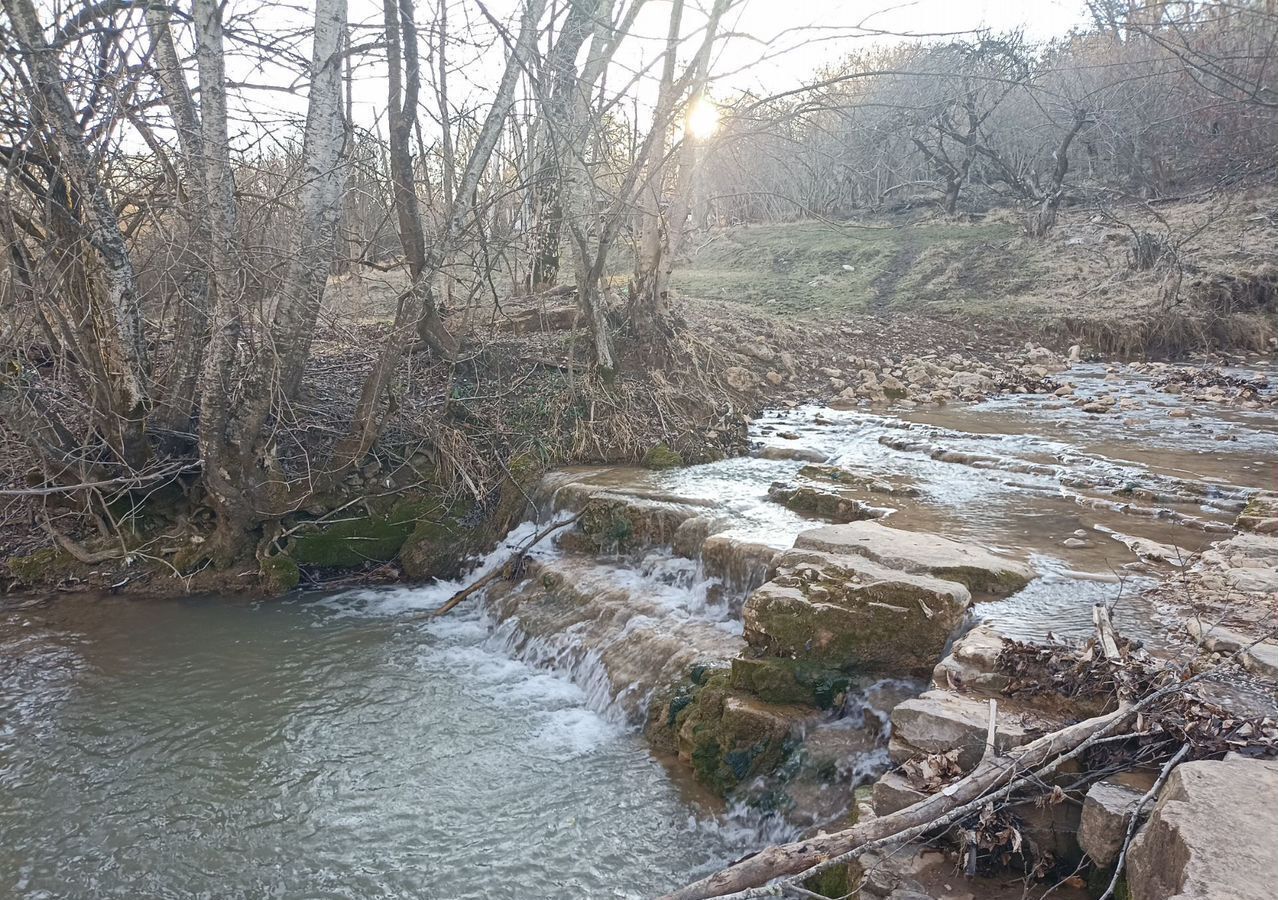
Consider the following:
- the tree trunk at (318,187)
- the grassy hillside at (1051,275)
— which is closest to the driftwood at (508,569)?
the tree trunk at (318,187)

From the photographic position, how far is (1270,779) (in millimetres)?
2246

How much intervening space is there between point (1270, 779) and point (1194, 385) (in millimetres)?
9864

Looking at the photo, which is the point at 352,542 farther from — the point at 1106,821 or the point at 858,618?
the point at 1106,821

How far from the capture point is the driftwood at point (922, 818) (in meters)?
2.41

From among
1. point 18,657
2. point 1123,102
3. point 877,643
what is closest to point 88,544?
point 18,657

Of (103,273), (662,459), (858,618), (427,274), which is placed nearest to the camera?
(858,618)

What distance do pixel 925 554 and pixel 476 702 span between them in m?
2.66

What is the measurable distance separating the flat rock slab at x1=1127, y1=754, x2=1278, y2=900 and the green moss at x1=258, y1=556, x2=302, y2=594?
575 centimetres

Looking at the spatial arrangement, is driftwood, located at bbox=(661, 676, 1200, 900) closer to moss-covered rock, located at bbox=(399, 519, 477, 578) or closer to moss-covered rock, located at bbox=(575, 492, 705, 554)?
moss-covered rock, located at bbox=(575, 492, 705, 554)

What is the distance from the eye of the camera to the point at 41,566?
6.16m

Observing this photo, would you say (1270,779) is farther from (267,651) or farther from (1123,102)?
(1123,102)

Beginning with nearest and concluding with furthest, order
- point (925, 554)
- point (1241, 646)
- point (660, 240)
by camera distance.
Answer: point (1241, 646) → point (925, 554) → point (660, 240)

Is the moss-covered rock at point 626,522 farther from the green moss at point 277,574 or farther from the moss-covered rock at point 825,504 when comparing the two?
the green moss at point 277,574

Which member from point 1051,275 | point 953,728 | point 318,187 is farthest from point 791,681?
point 1051,275
